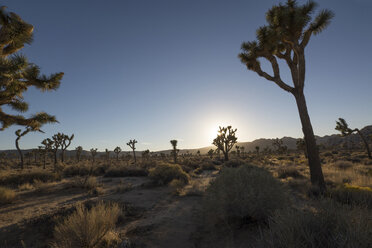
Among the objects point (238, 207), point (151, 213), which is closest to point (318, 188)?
point (238, 207)

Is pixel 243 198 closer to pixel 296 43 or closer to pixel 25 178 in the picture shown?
pixel 296 43

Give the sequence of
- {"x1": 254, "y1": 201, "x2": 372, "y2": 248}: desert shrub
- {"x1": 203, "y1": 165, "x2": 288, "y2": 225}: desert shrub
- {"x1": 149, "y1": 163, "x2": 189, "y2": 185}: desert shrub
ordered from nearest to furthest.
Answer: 1. {"x1": 254, "y1": 201, "x2": 372, "y2": 248}: desert shrub
2. {"x1": 203, "y1": 165, "x2": 288, "y2": 225}: desert shrub
3. {"x1": 149, "y1": 163, "x2": 189, "y2": 185}: desert shrub

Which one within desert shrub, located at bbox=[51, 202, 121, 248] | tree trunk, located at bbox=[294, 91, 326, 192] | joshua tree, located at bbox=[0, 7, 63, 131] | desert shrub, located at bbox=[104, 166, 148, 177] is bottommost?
desert shrub, located at bbox=[104, 166, 148, 177]

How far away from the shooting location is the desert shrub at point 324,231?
202cm

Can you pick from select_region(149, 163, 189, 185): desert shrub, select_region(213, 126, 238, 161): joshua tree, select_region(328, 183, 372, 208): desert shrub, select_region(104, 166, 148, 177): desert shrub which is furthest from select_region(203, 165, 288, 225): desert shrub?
select_region(213, 126, 238, 161): joshua tree

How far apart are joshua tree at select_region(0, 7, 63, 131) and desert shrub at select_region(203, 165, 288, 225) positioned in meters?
8.67

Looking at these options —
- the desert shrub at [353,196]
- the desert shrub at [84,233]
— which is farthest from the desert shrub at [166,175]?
the desert shrub at [353,196]

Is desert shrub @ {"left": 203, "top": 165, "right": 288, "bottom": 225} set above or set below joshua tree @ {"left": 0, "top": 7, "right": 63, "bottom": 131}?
below

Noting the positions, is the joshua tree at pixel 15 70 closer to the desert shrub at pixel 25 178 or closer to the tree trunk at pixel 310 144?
the desert shrub at pixel 25 178

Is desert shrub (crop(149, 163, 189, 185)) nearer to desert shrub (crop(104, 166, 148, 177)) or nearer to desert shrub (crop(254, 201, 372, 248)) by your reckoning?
desert shrub (crop(104, 166, 148, 177))

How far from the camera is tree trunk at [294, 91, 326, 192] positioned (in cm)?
743

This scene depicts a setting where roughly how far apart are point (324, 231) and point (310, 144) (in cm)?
650

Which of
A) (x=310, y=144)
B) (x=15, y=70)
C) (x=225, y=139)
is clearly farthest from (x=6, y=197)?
(x=225, y=139)

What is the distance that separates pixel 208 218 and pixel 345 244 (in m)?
2.94
